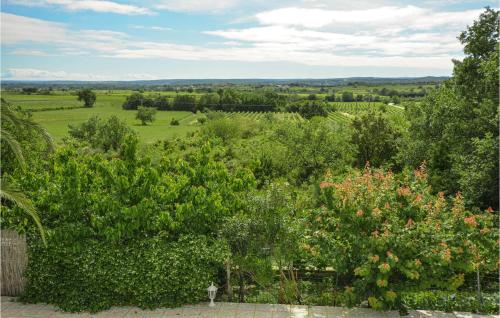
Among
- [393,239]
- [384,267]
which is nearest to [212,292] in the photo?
[384,267]

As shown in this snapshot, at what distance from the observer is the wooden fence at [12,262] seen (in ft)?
30.6

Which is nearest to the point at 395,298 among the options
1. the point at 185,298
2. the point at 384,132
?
the point at 185,298

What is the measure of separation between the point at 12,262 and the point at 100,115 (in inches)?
2631

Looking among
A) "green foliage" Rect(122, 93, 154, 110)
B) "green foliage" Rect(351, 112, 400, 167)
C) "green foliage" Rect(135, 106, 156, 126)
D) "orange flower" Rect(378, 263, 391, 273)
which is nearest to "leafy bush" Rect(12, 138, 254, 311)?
"orange flower" Rect(378, 263, 391, 273)

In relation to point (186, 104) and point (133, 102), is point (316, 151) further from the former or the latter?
point (186, 104)

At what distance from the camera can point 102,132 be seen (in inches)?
2405

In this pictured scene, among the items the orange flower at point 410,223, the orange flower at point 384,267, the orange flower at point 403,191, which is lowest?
the orange flower at point 384,267

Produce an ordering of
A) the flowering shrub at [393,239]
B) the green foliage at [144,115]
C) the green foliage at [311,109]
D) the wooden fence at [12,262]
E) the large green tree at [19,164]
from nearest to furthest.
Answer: the large green tree at [19,164] < the flowering shrub at [393,239] < the wooden fence at [12,262] < the green foliage at [144,115] < the green foliage at [311,109]

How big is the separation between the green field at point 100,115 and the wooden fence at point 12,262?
4375 centimetres

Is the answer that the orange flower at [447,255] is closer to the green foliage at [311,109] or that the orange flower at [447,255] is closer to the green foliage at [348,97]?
the green foliage at [311,109]

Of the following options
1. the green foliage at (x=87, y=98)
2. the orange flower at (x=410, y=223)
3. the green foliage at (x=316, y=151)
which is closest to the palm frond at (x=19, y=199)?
the orange flower at (x=410, y=223)

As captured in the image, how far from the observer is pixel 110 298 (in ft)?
29.9

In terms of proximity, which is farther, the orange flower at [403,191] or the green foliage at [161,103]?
the green foliage at [161,103]

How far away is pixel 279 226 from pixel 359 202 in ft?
5.72
